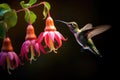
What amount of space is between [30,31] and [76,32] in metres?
0.25

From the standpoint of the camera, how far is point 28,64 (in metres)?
1.86

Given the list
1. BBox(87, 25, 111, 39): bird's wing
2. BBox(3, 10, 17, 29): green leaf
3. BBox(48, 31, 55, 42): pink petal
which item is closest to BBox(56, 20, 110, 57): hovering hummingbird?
BBox(87, 25, 111, 39): bird's wing

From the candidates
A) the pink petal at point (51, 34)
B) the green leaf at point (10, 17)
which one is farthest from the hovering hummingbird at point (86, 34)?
the green leaf at point (10, 17)

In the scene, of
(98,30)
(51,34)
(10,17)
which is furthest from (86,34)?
(10,17)

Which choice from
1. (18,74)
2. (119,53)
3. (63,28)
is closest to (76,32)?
(63,28)

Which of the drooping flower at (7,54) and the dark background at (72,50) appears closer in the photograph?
the drooping flower at (7,54)

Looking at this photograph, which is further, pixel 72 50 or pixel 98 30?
pixel 72 50

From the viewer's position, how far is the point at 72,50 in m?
1.83

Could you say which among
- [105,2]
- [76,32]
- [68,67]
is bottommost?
[68,67]

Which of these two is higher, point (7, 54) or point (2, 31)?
point (2, 31)

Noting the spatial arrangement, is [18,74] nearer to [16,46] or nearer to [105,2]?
[16,46]

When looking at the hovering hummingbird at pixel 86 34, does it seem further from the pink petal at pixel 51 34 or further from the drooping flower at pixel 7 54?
the drooping flower at pixel 7 54

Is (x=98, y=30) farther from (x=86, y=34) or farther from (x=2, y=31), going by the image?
(x=2, y=31)

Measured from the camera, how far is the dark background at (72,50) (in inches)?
70.3
